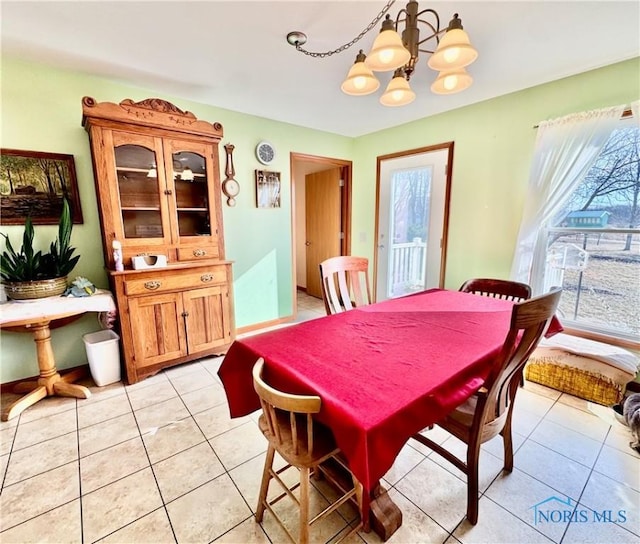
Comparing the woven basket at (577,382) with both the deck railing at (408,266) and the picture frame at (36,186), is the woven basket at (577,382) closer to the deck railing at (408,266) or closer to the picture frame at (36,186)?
the deck railing at (408,266)

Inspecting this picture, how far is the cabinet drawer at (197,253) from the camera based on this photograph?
8.77 ft

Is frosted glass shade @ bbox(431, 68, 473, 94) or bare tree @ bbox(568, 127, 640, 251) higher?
→ frosted glass shade @ bbox(431, 68, 473, 94)

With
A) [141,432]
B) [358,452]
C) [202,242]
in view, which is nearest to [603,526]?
[358,452]

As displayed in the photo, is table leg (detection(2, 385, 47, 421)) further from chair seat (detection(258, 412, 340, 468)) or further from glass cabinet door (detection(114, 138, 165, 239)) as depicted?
chair seat (detection(258, 412, 340, 468))

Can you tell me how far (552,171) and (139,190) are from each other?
3.35m

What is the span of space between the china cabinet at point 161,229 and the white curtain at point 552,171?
8.73ft

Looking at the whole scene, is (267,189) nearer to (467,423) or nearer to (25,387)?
(25,387)

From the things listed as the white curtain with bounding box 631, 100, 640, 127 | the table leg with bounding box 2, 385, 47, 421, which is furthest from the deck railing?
the table leg with bounding box 2, 385, 47, 421

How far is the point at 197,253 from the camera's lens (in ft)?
9.00

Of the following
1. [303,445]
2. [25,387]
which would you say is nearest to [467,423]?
[303,445]

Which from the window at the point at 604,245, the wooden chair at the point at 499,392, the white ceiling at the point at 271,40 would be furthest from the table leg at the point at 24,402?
the window at the point at 604,245

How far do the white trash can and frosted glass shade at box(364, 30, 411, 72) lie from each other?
8.60 feet

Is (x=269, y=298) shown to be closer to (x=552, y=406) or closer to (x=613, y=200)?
(x=552, y=406)

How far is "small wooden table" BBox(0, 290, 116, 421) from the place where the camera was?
1939 mm
